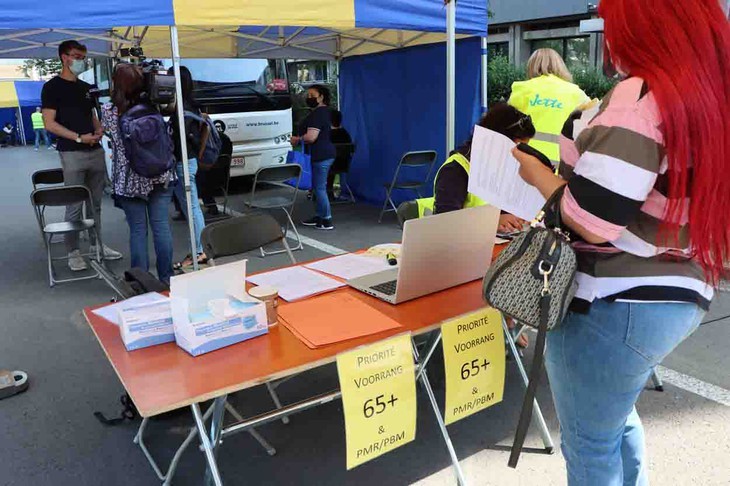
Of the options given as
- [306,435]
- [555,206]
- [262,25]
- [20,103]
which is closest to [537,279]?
[555,206]

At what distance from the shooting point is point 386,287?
6.64 ft

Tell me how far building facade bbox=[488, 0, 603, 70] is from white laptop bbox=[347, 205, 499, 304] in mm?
12250

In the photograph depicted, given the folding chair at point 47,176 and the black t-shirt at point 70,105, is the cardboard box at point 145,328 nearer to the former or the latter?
the black t-shirt at point 70,105

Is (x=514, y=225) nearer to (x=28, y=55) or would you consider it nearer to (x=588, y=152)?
(x=588, y=152)

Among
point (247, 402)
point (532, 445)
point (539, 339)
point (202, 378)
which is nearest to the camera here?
point (539, 339)

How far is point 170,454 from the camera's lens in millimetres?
2326

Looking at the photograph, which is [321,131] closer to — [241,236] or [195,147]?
[195,147]

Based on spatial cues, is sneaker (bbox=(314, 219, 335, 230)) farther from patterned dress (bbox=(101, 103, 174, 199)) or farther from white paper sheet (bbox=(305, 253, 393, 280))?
white paper sheet (bbox=(305, 253, 393, 280))

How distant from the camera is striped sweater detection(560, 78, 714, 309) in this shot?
1.04 metres

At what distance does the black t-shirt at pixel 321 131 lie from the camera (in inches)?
243

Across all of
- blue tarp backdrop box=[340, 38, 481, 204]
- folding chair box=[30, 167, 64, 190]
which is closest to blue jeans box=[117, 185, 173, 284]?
folding chair box=[30, 167, 64, 190]

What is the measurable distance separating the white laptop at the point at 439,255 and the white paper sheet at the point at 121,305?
0.64 meters

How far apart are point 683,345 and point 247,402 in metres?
2.26

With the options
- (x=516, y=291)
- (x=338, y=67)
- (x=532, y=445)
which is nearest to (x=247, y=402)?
(x=532, y=445)
